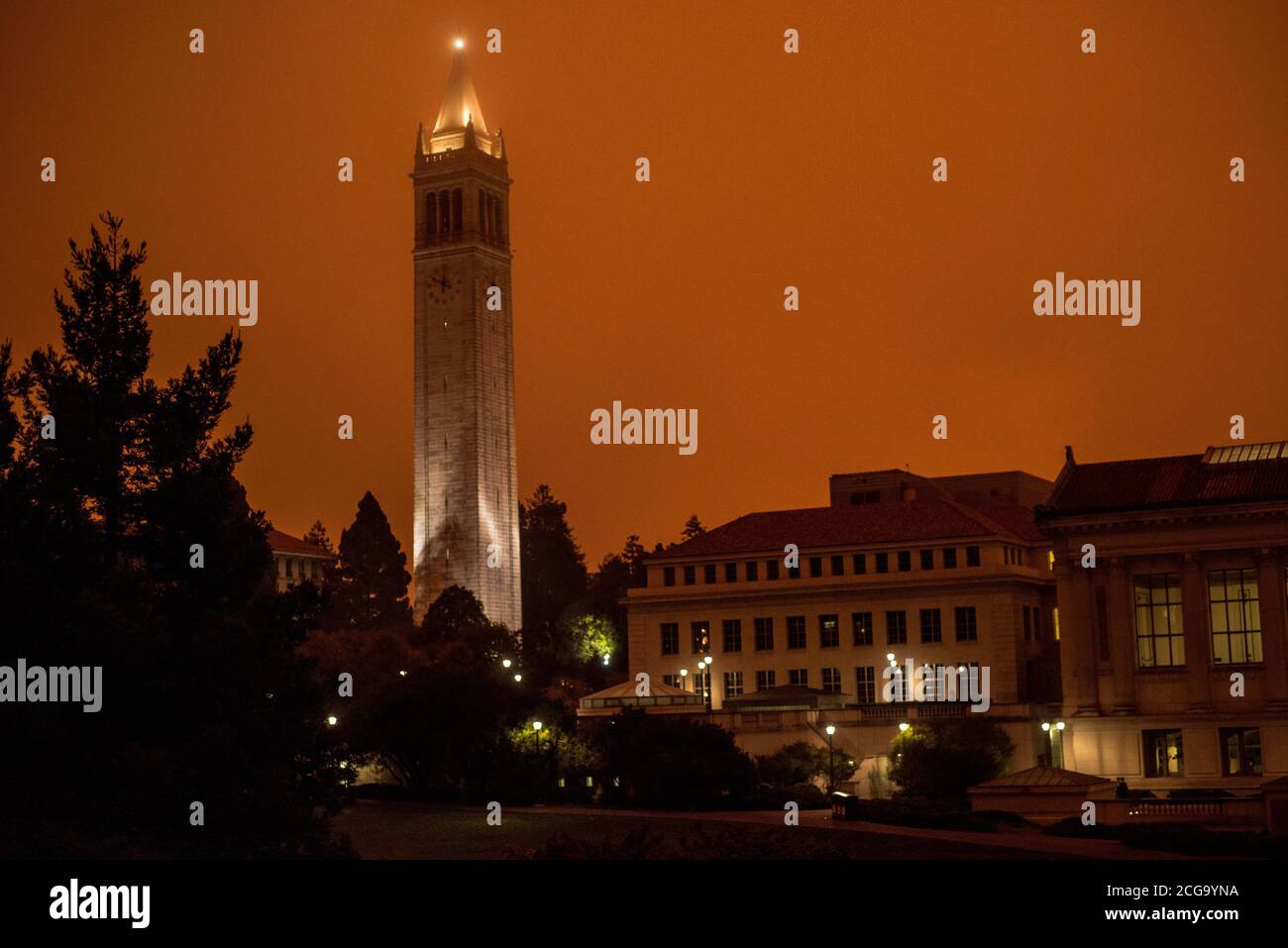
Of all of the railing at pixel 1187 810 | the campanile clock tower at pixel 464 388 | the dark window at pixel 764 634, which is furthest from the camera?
the campanile clock tower at pixel 464 388

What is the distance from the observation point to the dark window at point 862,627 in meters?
102

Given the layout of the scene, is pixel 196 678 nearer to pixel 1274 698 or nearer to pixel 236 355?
pixel 236 355

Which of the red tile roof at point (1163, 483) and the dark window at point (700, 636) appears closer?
the red tile roof at point (1163, 483)

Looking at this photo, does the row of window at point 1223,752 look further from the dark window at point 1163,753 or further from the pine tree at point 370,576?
A: the pine tree at point 370,576

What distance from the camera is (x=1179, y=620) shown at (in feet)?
264

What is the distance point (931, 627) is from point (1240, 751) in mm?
Result: 25074

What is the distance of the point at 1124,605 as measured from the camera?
80.9 m

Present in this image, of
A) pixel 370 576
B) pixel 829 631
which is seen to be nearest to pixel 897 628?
pixel 829 631

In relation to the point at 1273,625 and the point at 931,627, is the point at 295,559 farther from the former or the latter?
the point at 1273,625

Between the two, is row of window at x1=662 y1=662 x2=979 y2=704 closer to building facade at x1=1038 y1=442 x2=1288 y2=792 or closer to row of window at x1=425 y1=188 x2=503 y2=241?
building facade at x1=1038 y1=442 x2=1288 y2=792

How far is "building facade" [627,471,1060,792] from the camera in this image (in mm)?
98125

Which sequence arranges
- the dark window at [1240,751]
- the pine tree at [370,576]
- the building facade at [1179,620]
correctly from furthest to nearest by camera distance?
1. the pine tree at [370,576]
2. the building facade at [1179,620]
3. the dark window at [1240,751]

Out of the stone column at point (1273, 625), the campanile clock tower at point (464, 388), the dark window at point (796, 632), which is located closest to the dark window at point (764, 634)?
the dark window at point (796, 632)

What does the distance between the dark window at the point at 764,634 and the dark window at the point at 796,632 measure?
1.00 meters
